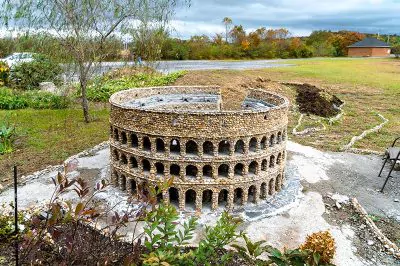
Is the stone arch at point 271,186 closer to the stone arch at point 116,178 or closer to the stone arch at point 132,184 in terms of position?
the stone arch at point 132,184

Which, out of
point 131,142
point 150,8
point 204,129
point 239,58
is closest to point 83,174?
point 131,142

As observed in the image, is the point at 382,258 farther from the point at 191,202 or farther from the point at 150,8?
the point at 150,8

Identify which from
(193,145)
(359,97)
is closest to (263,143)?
(193,145)

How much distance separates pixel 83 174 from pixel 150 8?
1661 centimetres

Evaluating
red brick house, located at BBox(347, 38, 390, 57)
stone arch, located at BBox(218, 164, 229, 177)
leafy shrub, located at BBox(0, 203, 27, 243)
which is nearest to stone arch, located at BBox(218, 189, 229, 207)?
stone arch, located at BBox(218, 164, 229, 177)

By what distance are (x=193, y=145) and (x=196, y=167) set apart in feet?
5.47

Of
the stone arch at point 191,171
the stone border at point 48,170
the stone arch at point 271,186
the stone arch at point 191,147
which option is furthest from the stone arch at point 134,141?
the stone arch at point 271,186

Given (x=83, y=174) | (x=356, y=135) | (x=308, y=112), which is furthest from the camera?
(x=308, y=112)

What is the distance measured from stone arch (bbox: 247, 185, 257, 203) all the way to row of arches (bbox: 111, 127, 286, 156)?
2269 mm

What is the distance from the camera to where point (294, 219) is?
65.0 feet

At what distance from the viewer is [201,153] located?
1914 cm

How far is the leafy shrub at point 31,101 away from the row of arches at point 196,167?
26.3 m

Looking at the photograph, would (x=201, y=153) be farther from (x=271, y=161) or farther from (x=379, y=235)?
(x=379, y=235)

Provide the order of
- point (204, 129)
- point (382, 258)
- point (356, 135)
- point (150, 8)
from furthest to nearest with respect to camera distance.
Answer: point (356, 135)
point (150, 8)
point (204, 129)
point (382, 258)
